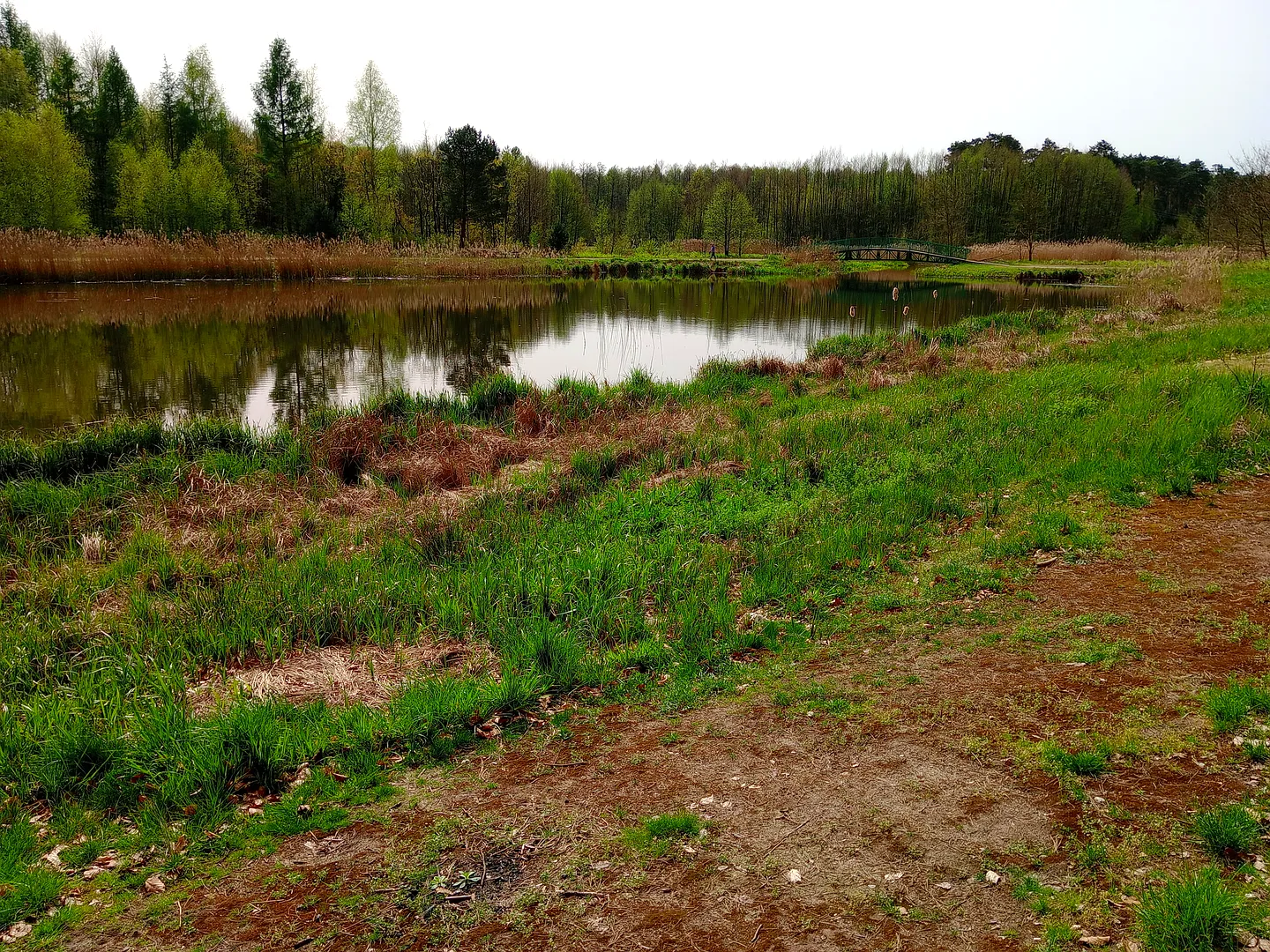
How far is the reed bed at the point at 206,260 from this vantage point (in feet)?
108

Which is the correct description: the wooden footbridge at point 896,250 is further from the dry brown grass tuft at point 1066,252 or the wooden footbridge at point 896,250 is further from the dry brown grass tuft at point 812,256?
the dry brown grass tuft at point 1066,252

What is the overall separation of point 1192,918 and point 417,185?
86127 mm

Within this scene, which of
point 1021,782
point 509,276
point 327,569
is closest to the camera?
point 1021,782

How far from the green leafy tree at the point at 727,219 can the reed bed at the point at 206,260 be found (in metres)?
43.0

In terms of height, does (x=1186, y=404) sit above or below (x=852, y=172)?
below

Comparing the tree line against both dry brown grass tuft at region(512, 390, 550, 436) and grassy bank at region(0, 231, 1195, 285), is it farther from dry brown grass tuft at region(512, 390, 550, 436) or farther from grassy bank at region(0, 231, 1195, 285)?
dry brown grass tuft at region(512, 390, 550, 436)

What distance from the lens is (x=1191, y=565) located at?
6.61 metres

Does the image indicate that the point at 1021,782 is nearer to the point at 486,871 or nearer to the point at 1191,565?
the point at 486,871

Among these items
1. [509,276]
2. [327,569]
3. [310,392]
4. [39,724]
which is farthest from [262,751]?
[509,276]

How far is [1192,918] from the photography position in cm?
298

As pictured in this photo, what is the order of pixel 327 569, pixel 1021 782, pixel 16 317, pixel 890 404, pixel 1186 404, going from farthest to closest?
pixel 16 317 < pixel 890 404 < pixel 1186 404 < pixel 327 569 < pixel 1021 782

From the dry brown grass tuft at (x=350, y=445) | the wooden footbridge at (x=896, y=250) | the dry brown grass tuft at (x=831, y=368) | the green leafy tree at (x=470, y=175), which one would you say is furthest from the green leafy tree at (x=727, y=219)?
the dry brown grass tuft at (x=350, y=445)

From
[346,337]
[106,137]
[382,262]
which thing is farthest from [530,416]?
[106,137]

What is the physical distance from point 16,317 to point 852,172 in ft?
356
